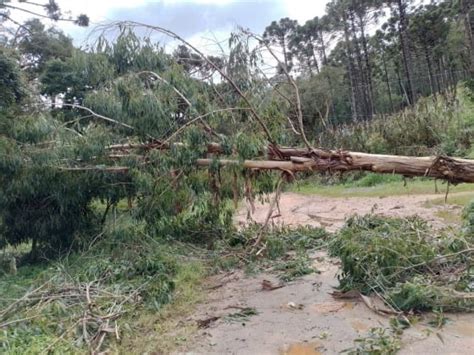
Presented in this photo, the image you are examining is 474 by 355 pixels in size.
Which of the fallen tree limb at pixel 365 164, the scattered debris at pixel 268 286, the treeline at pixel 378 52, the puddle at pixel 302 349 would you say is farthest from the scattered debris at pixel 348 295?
the treeline at pixel 378 52

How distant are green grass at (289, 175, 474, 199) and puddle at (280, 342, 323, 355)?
557cm

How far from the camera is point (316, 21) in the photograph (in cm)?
3122

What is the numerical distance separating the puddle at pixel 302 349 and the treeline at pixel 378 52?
65.8 ft

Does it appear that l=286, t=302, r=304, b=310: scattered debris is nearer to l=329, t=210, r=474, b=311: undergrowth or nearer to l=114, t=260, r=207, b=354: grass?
l=329, t=210, r=474, b=311: undergrowth

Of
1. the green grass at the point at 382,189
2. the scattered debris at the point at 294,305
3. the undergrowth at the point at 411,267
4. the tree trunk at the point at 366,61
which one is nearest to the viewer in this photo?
the undergrowth at the point at 411,267

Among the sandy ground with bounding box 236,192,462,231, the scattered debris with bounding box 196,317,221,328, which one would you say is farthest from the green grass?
the scattered debris with bounding box 196,317,221,328

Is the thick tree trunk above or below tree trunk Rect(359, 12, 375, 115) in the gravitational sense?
below

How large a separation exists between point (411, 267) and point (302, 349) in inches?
54.9

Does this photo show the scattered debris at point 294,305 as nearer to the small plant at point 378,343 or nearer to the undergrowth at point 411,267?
the undergrowth at point 411,267

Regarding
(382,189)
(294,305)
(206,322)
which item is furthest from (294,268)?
(382,189)

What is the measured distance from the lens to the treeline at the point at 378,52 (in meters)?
24.7

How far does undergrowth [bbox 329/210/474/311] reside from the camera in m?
3.98

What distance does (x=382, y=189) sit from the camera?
39.9 feet

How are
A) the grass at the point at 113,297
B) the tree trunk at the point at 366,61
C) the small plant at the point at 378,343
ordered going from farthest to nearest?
1. the tree trunk at the point at 366,61
2. the grass at the point at 113,297
3. the small plant at the point at 378,343
